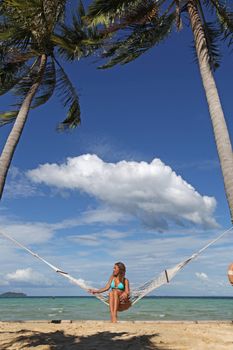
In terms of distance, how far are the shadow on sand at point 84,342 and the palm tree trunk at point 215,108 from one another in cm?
221

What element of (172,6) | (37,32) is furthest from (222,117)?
(37,32)

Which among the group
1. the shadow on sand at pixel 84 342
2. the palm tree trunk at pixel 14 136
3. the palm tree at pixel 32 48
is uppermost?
the palm tree at pixel 32 48

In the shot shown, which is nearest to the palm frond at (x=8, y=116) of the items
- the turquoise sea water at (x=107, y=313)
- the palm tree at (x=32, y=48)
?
the palm tree at (x=32, y=48)

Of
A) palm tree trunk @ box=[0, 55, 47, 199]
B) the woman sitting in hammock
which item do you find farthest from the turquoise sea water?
palm tree trunk @ box=[0, 55, 47, 199]

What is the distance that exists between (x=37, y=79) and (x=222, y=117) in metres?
4.03

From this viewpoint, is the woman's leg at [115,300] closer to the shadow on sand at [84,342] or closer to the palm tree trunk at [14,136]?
the shadow on sand at [84,342]

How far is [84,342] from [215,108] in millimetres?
4175

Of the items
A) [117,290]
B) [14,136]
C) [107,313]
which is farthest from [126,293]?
[107,313]

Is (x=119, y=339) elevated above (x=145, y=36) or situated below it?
below

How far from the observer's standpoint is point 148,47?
355 inches

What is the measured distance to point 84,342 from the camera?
573 cm

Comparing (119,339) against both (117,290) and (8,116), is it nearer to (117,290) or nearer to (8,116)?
(117,290)

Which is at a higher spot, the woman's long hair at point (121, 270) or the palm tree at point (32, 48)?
the palm tree at point (32, 48)

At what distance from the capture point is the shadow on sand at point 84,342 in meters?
5.29
